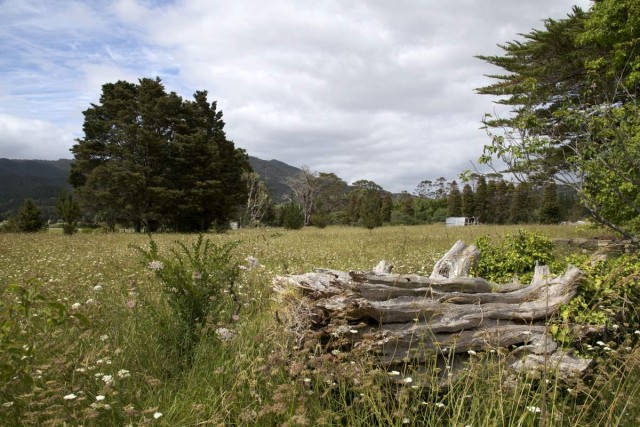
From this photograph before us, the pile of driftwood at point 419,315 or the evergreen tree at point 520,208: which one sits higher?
the evergreen tree at point 520,208

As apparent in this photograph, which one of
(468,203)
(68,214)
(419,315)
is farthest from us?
(468,203)

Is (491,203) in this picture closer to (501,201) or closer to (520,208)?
(501,201)

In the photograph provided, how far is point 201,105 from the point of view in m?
33.8

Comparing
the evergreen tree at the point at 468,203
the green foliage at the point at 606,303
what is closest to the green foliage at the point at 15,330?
the green foliage at the point at 606,303

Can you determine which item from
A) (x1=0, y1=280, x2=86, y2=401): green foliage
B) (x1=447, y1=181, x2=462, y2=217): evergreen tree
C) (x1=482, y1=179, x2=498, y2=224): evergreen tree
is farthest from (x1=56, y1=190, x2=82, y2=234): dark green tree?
(x1=482, y1=179, x2=498, y2=224): evergreen tree

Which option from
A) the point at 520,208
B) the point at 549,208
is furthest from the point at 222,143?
the point at 520,208

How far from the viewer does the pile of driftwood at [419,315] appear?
3.07 metres

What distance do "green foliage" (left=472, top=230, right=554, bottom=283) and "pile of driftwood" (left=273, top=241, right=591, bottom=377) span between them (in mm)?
1642

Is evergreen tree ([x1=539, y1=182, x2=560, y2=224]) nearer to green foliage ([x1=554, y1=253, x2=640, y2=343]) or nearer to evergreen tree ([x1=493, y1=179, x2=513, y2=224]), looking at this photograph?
evergreen tree ([x1=493, y1=179, x2=513, y2=224])

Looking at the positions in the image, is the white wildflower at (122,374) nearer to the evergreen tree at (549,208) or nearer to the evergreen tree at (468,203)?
the evergreen tree at (549,208)

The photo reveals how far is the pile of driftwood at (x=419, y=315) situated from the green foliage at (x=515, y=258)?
64.6 inches

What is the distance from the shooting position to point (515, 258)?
5.67 metres

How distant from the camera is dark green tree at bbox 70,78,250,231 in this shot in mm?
28188

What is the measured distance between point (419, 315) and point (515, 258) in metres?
3.04
